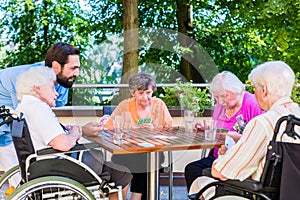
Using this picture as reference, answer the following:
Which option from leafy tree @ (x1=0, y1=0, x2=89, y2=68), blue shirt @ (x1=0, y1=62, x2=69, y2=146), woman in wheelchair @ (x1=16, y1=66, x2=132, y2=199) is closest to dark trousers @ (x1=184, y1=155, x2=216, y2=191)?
woman in wheelchair @ (x1=16, y1=66, x2=132, y2=199)

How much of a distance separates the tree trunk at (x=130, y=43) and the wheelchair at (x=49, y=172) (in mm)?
1424

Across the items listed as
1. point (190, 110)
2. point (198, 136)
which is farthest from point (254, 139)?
point (190, 110)

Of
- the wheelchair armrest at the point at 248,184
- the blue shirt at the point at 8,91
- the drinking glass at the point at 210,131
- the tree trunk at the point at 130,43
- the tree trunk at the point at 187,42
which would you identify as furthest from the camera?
the tree trunk at the point at 187,42

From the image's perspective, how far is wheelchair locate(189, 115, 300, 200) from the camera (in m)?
1.70

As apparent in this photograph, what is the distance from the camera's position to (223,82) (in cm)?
289

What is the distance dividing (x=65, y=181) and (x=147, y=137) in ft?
2.16

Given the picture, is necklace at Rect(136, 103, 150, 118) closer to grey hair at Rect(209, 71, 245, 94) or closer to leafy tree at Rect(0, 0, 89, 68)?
grey hair at Rect(209, 71, 245, 94)

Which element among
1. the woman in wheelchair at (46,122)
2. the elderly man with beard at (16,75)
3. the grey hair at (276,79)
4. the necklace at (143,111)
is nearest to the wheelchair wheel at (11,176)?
the elderly man with beard at (16,75)

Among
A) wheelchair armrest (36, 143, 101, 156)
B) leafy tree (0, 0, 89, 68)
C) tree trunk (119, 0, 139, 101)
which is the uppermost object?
leafy tree (0, 0, 89, 68)

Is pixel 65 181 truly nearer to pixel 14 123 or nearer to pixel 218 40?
pixel 14 123

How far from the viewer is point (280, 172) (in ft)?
5.87

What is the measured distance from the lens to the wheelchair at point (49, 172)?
7.00ft

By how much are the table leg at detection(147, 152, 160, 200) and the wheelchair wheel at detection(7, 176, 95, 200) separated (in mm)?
573

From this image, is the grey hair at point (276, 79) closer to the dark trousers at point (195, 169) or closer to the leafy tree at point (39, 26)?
the dark trousers at point (195, 169)
